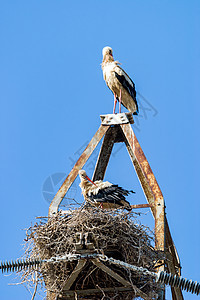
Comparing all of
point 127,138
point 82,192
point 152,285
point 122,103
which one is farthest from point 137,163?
point 122,103

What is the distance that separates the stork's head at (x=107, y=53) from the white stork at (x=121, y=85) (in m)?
0.33

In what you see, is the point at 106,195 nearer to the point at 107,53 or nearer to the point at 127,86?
the point at 127,86

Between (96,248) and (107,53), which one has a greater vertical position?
(107,53)

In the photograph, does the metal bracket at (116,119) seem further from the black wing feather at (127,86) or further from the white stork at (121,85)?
the black wing feather at (127,86)

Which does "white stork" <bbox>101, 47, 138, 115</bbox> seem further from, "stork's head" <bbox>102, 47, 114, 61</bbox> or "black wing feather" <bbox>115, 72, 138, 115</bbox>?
"stork's head" <bbox>102, 47, 114, 61</bbox>

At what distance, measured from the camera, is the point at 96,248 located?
7.13 metres

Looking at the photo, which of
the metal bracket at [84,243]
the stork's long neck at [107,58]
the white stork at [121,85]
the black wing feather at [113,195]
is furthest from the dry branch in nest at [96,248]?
the stork's long neck at [107,58]

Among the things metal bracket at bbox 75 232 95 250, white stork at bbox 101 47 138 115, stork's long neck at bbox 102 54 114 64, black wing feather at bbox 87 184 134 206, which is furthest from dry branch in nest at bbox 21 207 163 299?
stork's long neck at bbox 102 54 114 64

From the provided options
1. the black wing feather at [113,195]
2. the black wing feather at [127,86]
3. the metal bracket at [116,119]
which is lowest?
Result: the black wing feather at [113,195]

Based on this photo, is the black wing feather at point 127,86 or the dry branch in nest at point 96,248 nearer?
the dry branch in nest at point 96,248

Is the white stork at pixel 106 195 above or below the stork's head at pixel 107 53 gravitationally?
below

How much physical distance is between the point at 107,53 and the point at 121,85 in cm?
123

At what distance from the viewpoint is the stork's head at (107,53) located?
41.0ft

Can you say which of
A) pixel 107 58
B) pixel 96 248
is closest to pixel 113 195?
pixel 96 248
